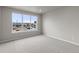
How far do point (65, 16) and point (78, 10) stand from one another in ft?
3.07

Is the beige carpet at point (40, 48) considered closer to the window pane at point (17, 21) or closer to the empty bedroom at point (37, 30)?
the empty bedroom at point (37, 30)

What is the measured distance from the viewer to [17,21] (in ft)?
17.2

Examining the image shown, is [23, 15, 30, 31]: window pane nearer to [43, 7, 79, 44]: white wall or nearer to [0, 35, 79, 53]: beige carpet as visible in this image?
[43, 7, 79, 44]: white wall

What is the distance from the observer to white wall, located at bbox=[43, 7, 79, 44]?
3648 millimetres

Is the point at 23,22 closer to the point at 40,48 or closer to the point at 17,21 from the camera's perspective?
the point at 17,21

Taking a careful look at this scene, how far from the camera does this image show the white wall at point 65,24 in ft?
12.0

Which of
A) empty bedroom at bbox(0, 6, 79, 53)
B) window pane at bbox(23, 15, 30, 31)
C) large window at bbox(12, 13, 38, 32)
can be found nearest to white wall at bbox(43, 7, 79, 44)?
empty bedroom at bbox(0, 6, 79, 53)

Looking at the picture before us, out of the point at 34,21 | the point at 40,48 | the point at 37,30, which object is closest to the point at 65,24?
the point at 40,48

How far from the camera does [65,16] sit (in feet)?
14.1

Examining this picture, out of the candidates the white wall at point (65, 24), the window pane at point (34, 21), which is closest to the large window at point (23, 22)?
the window pane at point (34, 21)

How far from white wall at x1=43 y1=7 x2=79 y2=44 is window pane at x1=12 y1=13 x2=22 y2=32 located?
258 centimetres

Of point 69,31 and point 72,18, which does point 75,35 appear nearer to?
point 69,31

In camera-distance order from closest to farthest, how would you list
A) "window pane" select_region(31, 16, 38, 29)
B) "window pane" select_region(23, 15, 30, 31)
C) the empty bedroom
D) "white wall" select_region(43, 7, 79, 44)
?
the empty bedroom
"white wall" select_region(43, 7, 79, 44)
"window pane" select_region(23, 15, 30, 31)
"window pane" select_region(31, 16, 38, 29)
